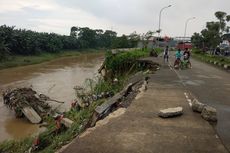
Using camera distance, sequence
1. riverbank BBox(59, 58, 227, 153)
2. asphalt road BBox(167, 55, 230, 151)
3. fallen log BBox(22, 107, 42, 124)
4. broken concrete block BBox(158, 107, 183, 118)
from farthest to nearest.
A: fallen log BBox(22, 107, 42, 124), broken concrete block BBox(158, 107, 183, 118), asphalt road BBox(167, 55, 230, 151), riverbank BBox(59, 58, 227, 153)

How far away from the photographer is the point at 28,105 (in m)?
16.6

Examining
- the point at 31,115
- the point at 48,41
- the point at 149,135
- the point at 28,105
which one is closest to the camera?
the point at 149,135

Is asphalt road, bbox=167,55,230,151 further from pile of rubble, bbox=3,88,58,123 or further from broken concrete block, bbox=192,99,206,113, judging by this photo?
pile of rubble, bbox=3,88,58,123

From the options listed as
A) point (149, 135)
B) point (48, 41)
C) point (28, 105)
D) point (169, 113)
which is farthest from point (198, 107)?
point (48, 41)

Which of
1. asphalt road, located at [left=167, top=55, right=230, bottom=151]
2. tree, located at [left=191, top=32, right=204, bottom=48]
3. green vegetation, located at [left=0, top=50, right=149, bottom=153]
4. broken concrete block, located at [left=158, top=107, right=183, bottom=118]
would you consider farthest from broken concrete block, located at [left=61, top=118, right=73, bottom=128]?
tree, located at [left=191, top=32, right=204, bottom=48]

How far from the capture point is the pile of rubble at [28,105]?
16.1m

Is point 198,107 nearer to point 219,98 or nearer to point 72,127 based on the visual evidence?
point 219,98

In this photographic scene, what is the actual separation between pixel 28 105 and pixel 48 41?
50.9 metres

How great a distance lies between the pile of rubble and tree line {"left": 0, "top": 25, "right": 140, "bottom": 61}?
22515 mm

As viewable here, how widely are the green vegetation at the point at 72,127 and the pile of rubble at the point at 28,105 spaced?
2.29 ft

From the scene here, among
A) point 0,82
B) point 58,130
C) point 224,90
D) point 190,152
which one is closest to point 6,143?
point 58,130

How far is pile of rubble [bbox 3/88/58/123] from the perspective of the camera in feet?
52.9

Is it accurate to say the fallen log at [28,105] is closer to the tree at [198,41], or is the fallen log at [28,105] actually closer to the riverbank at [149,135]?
the riverbank at [149,135]

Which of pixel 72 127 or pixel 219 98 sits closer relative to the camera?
pixel 72 127
